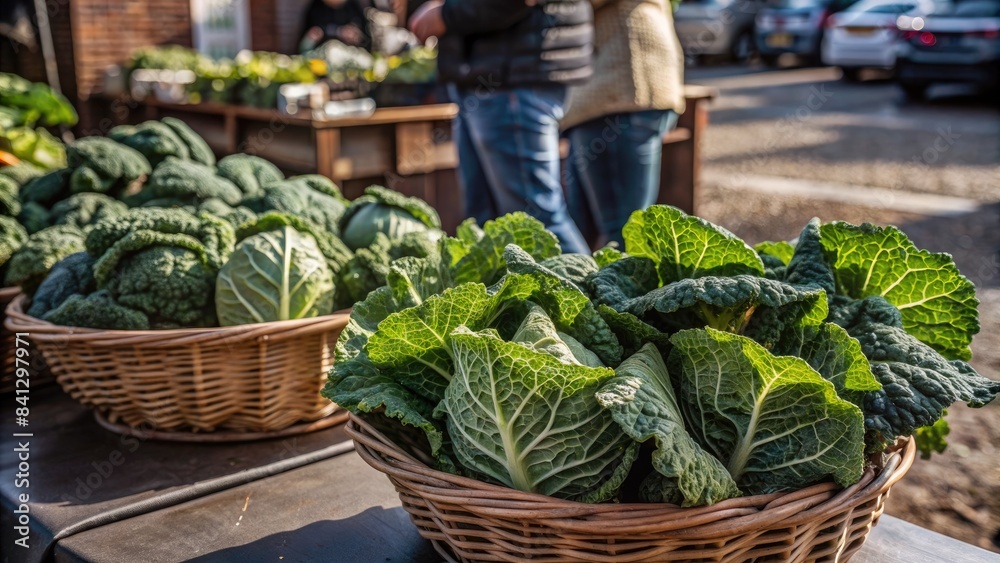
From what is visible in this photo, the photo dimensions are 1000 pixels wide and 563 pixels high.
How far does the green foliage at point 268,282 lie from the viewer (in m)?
1.97

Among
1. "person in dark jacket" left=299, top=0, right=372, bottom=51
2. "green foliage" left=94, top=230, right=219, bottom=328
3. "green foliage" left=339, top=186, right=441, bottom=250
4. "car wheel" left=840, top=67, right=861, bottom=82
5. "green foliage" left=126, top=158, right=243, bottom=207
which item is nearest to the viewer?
"green foliage" left=94, top=230, right=219, bottom=328

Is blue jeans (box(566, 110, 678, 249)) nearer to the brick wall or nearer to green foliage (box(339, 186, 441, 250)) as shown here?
green foliage (box(339, 186, 441, 250))

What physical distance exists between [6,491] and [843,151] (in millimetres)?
10832

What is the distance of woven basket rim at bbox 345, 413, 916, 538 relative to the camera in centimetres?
119

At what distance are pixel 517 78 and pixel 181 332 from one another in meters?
1.82

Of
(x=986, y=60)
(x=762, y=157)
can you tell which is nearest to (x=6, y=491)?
(x=762, y=157)

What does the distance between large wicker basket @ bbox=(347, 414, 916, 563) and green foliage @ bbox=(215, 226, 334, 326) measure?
693 millimetres

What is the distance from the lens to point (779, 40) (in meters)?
20.7

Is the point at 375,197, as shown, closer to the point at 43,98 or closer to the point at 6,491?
the point at 6,491

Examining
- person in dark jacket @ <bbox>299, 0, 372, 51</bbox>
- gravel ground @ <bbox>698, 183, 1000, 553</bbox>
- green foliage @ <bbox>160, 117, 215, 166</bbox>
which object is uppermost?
person in dark jacket @ <bbox>299, 0, 372, 51</bbox>

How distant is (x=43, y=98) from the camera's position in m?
4.36

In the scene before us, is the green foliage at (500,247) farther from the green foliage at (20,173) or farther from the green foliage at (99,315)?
the green foliage at (20,173)

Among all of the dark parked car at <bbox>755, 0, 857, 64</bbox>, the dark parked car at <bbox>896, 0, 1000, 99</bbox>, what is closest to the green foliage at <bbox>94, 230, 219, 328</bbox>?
the dark parked car at <bbox>896, 0, 1000, 99</bbox>

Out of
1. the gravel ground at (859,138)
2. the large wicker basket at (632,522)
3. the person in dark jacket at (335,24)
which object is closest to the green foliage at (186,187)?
the large wicker basket at (632,522)
